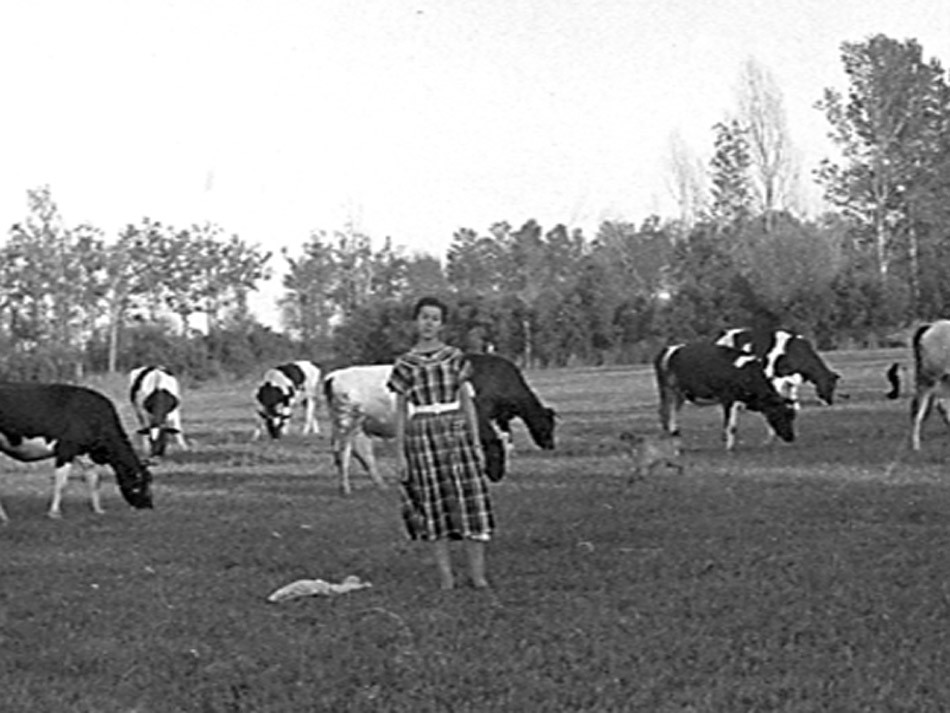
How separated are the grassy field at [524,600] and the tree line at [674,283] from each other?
4233 centimetres

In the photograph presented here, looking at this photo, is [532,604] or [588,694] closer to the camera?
[588,694]

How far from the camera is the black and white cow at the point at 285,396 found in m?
29.3

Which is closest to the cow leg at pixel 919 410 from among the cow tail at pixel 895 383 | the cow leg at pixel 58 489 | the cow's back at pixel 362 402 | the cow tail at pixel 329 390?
the cow's back at pixel 362 402

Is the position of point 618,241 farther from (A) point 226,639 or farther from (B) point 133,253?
(A) point 226,639

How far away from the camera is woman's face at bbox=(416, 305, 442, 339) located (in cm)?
1001

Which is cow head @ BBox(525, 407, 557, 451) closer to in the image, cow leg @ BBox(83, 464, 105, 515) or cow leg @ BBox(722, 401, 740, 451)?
cow leg @ BBox(722, 401, 740, 451)

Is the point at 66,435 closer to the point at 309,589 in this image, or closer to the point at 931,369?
the point at 309,589

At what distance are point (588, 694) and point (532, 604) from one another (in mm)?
2424

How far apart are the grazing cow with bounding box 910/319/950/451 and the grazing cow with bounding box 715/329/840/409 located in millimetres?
8118

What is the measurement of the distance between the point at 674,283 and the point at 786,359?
131 ft

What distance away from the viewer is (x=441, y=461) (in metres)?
9.95

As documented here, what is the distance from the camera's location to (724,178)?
233 feet

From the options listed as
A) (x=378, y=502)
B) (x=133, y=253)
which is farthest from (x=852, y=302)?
(x=378, y=502)

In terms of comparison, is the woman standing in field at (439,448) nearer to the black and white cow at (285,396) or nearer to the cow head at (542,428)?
the cow head at (542,428)
